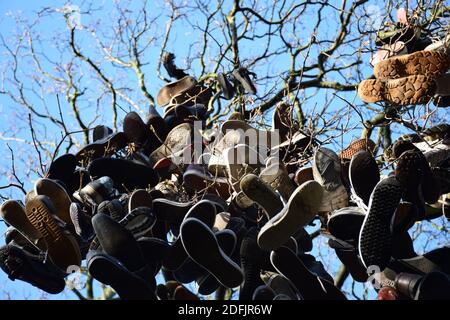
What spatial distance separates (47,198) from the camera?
362 centimetres

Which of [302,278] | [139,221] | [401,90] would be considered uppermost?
[401,90]

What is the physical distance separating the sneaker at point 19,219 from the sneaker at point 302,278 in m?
1.04

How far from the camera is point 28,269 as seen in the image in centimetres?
365

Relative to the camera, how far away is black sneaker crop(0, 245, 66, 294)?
3.65 m

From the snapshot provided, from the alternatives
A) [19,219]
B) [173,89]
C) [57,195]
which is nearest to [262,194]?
[57,195]

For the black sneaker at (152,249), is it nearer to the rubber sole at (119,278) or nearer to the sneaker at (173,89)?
the rubber sole at (119,278)

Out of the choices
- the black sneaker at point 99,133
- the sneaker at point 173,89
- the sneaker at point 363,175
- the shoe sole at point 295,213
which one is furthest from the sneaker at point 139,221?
the sneaker at point 173,89

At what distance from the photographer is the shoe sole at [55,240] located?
356cm

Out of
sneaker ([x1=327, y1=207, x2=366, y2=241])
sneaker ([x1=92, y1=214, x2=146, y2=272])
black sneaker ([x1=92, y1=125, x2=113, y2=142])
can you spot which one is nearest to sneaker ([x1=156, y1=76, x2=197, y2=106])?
black sneaker ([x1=92, y1=125, x2=113, y2=142])

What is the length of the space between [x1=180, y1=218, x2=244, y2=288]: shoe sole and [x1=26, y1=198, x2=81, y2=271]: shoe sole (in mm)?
498

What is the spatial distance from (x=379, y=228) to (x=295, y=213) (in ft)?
1.00

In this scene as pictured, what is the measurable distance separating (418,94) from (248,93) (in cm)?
139

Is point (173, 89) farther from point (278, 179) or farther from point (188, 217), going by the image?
point (188, 217)

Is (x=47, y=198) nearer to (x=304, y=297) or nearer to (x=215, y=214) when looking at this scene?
(x=215, y=214)
